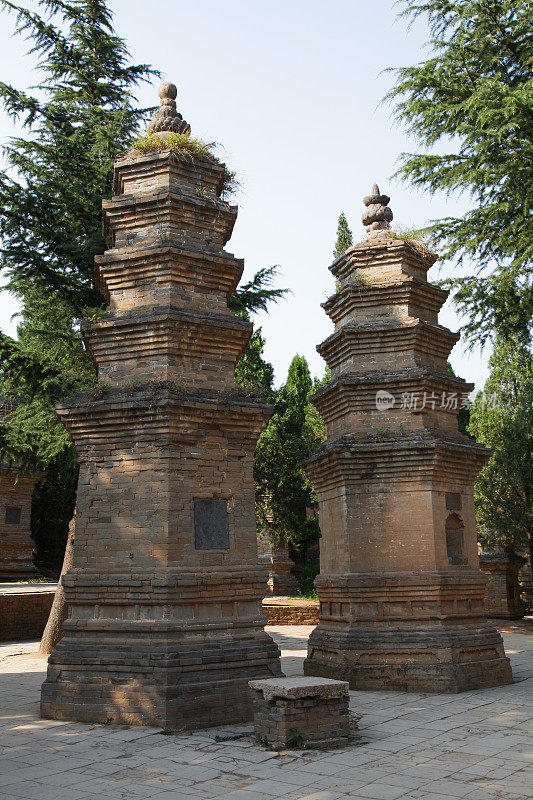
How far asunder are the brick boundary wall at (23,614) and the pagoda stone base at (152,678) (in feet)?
31.1

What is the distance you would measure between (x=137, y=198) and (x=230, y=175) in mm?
1765

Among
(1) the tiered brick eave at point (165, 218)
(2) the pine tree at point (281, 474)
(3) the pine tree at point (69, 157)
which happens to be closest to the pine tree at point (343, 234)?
(2) the pine tree at point (281, 474)

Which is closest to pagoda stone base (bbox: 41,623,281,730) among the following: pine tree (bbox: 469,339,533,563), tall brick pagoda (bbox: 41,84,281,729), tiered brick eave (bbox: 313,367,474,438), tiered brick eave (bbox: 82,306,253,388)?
tall brick pagoda (bbox: 41,84,281,729)

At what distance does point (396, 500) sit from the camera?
1062cm

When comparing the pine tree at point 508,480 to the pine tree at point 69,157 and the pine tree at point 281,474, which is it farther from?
the pine tree at point 69,157

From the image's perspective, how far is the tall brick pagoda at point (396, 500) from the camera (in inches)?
398

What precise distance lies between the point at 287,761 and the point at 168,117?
9.05 m

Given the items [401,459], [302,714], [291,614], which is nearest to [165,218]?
[401,459]

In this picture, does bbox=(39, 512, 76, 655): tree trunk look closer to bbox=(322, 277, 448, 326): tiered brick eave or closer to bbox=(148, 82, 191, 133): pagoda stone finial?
bbox=(322, 277, 448, 326): tiered brick eave

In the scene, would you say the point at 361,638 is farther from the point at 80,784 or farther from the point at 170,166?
the point at 170,166

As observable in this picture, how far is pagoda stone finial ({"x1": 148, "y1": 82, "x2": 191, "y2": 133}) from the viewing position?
34.9ft

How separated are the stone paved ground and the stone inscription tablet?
2112 mm

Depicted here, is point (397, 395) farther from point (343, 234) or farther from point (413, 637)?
point (343, 234)

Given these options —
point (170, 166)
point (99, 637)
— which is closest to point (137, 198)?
point (170, 166)
